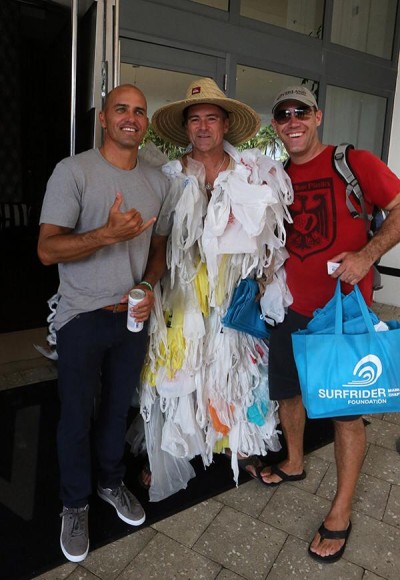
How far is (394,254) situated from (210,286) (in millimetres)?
4158

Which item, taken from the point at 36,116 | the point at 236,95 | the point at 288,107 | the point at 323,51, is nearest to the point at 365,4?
the point at 323,51

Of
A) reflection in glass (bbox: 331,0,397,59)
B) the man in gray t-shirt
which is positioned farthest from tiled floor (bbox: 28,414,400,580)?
reflection in glass (bbox: 331,0,397,59)

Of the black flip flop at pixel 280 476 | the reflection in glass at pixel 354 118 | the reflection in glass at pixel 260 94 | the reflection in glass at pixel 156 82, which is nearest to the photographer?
the black flip flop at pixel 280 476

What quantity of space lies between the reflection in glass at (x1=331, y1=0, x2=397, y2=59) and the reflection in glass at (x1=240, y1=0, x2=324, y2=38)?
236 mm

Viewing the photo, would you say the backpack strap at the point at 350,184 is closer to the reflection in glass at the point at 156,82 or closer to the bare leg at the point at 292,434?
the bare leg at the point at 292,434

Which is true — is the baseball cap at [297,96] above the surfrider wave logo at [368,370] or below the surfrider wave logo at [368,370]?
above

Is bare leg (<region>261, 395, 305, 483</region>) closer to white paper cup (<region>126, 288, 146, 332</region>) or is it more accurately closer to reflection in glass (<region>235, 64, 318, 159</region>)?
white paper cup (<region>126, 288, 146, 332</region>)

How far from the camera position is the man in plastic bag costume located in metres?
1.67

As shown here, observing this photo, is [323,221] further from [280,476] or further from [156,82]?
[156,82]

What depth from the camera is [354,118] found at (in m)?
5.10

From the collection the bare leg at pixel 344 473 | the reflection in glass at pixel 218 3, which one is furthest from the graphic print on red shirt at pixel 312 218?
the reflection in glass at pixel 218 3

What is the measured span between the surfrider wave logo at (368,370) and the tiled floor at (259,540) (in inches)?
27.8

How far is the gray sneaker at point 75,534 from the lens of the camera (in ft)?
5.44

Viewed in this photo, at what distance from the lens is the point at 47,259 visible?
1.50 meters
